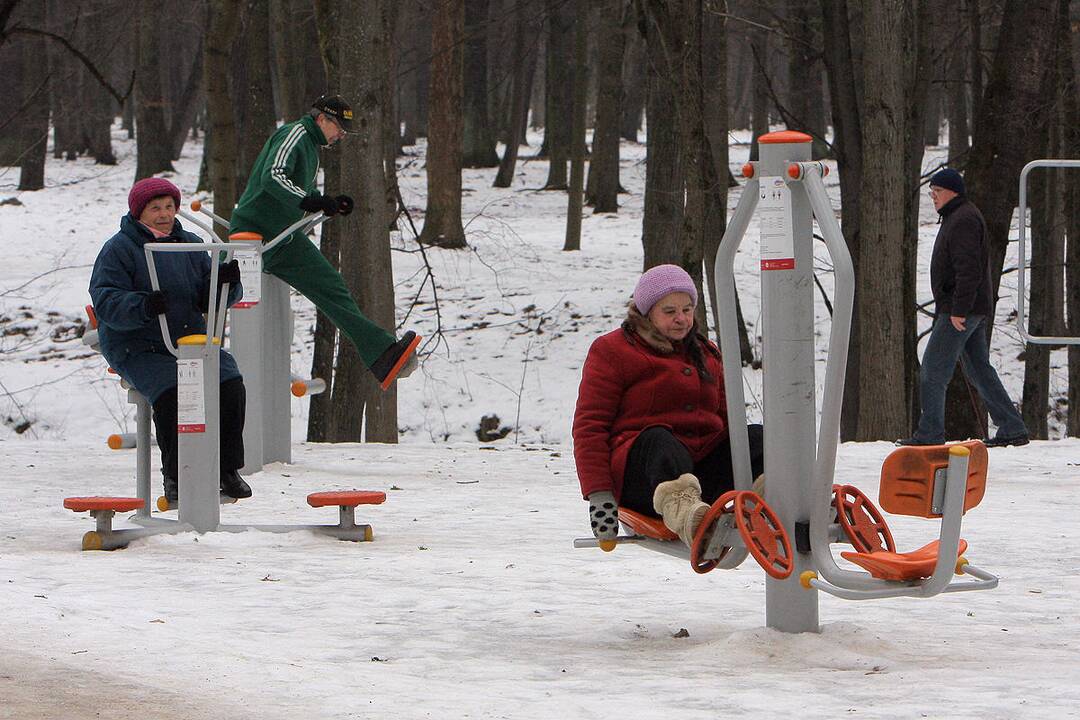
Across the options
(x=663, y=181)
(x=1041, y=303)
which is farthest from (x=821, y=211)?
(x=1041, y=303)

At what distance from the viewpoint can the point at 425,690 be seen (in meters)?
3.73

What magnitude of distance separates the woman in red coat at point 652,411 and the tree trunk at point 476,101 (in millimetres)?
19129

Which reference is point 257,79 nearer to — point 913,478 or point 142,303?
point 142,303

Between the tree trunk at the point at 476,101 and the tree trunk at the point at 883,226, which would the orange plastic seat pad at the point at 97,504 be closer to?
the tree trunk at the point at 883,226

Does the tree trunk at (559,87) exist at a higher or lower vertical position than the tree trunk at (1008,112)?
higher

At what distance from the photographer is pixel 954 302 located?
902 cm

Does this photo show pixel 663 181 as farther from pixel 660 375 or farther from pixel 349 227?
pixel 660 375

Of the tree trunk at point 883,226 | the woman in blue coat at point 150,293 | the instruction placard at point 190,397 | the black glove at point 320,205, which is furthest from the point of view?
the tree trunk at point 883,226

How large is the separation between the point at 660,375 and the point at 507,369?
1167cm

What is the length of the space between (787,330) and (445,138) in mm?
15699

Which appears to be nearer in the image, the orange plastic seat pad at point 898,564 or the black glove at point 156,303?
the orange plastic seat pad at point 898,564

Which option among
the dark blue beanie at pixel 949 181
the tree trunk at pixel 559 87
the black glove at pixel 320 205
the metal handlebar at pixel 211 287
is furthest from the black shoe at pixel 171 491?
→ the tree trunk at pixel 559 87

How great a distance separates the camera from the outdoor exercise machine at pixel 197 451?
5965 millimetres

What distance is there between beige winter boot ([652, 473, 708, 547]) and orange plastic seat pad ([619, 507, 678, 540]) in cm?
6
